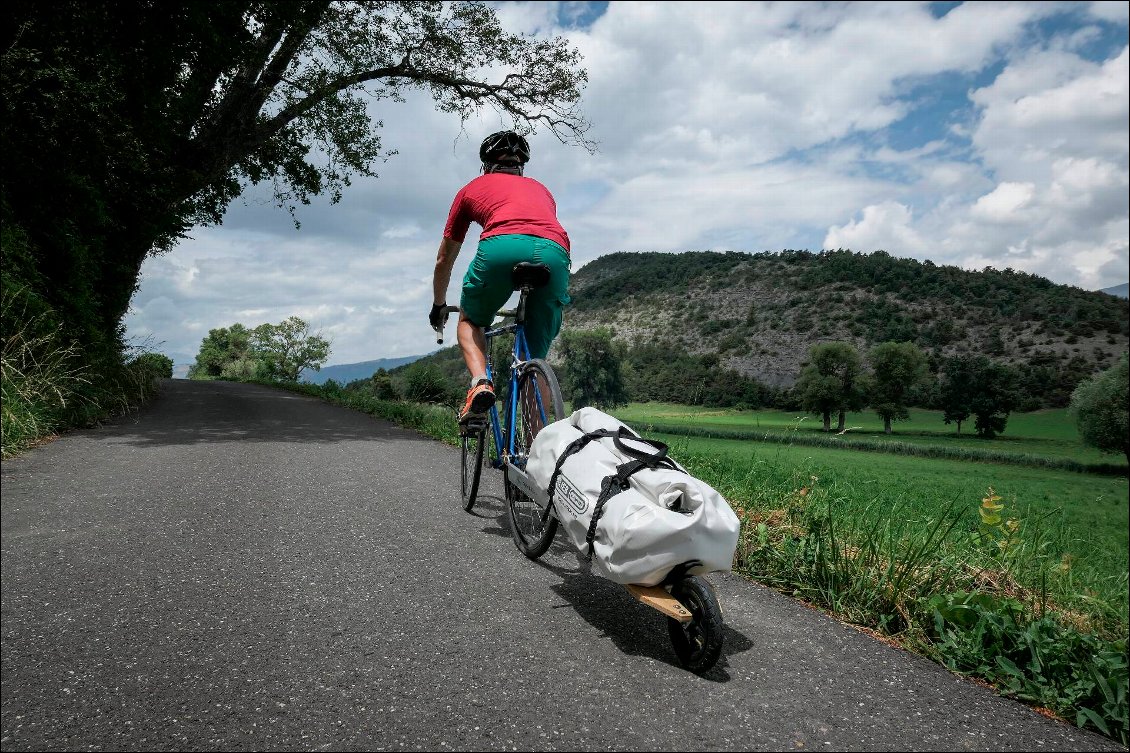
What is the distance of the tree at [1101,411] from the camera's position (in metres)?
7.78

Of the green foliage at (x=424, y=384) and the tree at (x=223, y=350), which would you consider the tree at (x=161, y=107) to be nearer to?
the green foliage at (x=424, y=384)

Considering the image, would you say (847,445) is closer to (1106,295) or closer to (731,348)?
(1106,295)

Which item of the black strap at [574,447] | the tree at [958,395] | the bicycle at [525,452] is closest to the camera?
the bicycle at [525,452]

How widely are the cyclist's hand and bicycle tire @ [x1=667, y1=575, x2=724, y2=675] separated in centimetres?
258

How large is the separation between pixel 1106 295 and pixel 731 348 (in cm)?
3286

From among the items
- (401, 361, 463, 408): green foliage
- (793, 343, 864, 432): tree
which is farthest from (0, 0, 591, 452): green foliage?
(793, 343, 864, 432): tree

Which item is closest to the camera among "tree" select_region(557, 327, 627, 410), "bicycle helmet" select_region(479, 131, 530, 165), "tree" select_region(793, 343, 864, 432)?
"bicycle helmet" select_region(479, 131, 530, 165)

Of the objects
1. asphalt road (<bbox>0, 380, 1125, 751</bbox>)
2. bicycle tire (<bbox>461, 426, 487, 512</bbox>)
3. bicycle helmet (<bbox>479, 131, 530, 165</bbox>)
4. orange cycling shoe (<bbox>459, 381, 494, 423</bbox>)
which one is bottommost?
asphalt road (<bbox>0, 380, 1125, 751</bbox>)

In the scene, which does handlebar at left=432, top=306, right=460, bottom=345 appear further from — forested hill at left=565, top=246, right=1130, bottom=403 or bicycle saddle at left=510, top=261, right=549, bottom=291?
forested hill at left=565, top=246, right=1130, bottom=403

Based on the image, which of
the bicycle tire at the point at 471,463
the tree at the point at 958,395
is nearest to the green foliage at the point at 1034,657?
the bicycle tire at the point at 471,463

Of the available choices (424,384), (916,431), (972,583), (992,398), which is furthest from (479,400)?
(916,431)

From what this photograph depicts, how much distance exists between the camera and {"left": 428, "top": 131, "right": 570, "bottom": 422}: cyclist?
11.5ft

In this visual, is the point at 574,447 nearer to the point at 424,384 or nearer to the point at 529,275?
the point at 529,275

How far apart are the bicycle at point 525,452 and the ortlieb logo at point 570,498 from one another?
0.55ft
